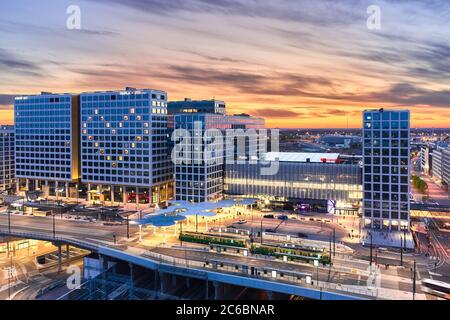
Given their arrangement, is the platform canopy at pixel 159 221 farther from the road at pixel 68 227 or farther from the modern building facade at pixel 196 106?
the modern building facade at pixel 196 106

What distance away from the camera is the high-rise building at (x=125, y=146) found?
117 metres

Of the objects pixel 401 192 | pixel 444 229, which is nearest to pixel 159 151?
pixel 401 192

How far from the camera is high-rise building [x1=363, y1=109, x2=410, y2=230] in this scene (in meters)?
87.7

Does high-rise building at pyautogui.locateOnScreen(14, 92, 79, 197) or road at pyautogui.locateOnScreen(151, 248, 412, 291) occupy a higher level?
high-rise building at pyautogui.locateOnScreen(14, 92, 79, 197)

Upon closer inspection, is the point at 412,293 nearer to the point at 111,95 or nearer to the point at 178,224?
the point at 178,224

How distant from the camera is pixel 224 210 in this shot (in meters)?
109

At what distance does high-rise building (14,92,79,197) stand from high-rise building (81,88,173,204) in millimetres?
4527

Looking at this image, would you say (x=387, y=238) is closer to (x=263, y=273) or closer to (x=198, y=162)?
(x=263, y=273)

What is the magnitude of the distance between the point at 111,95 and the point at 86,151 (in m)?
22.6

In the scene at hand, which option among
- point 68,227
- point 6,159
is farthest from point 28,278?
point 6,159

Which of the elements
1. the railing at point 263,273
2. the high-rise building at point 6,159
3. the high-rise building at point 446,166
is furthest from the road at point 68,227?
the high-rise building at point 446,166

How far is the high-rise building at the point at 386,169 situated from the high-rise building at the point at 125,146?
64.6 m

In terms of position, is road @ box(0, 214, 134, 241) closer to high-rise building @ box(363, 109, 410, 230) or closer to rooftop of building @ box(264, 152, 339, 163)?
rooftop of building @ box(264, 152, 339, 163)

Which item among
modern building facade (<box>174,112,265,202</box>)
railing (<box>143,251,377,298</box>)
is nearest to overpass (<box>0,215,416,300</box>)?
railing (<box>143,251,377,298</box>)
